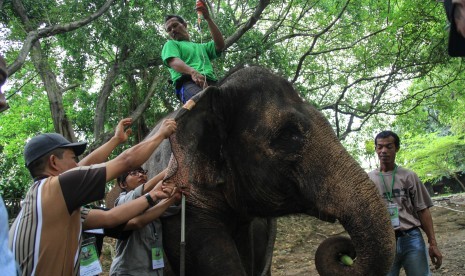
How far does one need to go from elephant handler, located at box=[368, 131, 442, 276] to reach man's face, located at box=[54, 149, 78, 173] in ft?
11.2

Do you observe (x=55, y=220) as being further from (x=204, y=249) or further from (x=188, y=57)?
(x=188, y=57)

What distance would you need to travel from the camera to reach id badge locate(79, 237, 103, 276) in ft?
10.2

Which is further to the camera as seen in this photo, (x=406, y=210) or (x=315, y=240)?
(x=315, y=240)

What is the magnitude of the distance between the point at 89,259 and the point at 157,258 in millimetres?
487

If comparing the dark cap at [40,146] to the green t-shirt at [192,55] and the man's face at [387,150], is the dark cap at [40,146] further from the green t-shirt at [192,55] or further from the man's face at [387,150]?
the man's face at [387,150]

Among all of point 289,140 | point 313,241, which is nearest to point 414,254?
point 289,140

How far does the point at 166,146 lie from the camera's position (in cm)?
399

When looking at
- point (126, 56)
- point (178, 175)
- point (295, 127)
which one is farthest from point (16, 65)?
point (295, 127)

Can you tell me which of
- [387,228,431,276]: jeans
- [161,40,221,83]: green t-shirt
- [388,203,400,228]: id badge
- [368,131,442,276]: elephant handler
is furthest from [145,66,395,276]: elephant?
[387,228,431,276]: jeans

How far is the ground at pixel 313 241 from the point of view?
32.0ft

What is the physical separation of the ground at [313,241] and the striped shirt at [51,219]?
790cm

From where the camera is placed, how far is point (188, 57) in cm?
471

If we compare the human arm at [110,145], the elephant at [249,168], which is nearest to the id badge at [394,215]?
the elephant at [249,168]

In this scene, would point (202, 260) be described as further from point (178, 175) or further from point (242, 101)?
point (242, 101)
